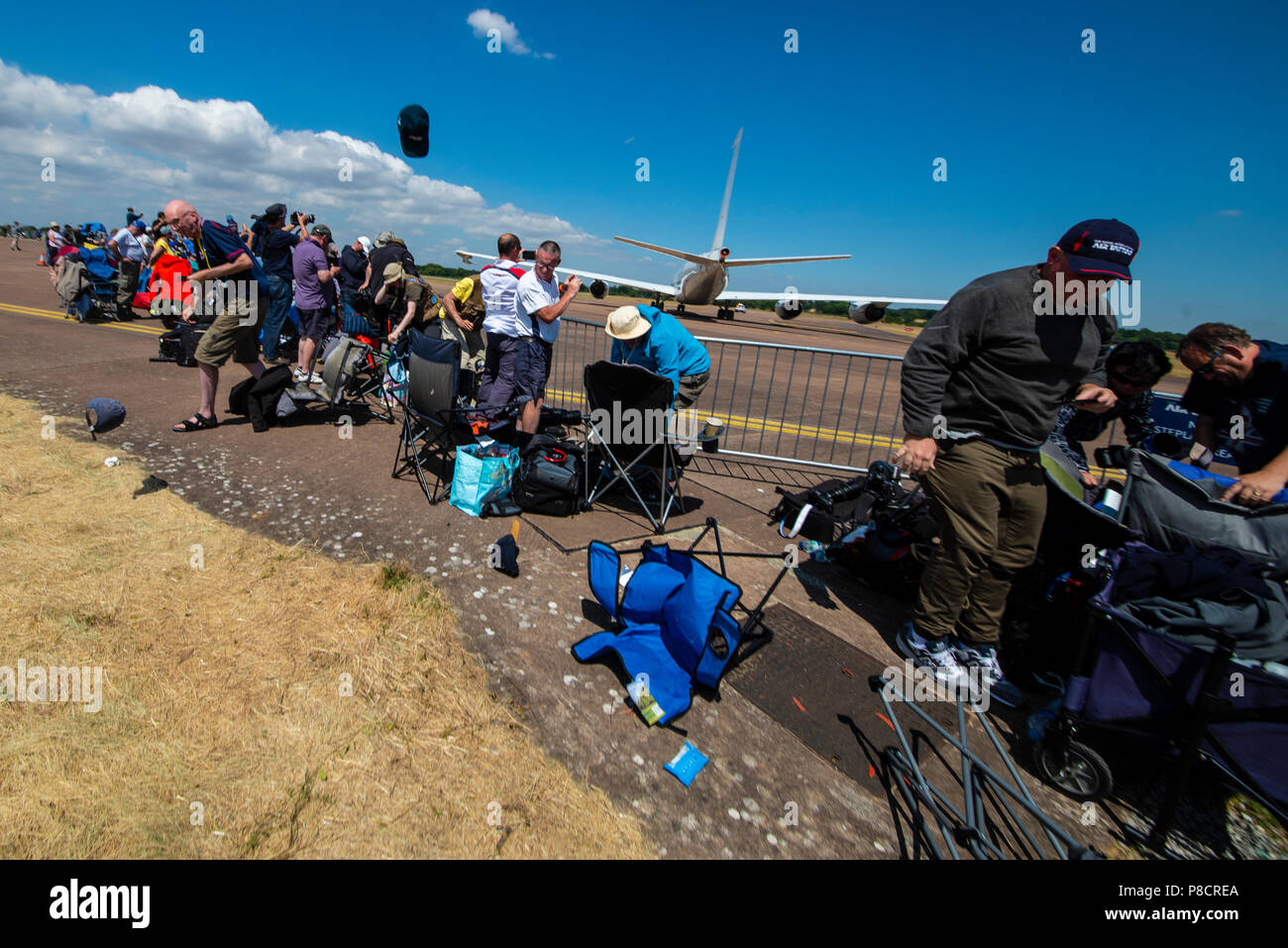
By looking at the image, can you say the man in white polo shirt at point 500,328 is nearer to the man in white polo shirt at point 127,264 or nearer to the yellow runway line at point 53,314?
the yellow runway line at point 53,314

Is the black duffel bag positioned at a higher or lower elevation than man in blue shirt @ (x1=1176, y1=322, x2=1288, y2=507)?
lower

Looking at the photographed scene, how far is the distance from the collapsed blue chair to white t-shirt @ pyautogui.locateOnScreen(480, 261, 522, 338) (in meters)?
3.14

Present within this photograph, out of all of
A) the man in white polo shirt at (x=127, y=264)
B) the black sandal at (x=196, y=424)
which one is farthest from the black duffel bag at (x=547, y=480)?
the man in white polo shirt at (x=127, y=264)

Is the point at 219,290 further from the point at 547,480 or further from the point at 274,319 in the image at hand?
Answer: the point at 274,319

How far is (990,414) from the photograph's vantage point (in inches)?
108

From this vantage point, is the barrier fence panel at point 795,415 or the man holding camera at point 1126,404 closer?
the man holding camera at point 1126,404

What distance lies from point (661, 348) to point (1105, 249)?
2.88 meters

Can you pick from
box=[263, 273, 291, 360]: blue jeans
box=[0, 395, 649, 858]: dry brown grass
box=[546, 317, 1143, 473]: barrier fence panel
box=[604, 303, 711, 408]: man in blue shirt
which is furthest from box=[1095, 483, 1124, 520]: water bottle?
box=[263, 273, 291, 360]: blue jeans

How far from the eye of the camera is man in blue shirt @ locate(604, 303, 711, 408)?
4461mm

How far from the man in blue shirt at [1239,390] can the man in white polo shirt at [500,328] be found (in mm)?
5196

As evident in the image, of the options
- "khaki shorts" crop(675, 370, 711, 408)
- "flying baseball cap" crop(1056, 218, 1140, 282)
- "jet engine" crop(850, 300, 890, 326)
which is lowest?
"khaki shorts" crop(675, 370, 711, 408)

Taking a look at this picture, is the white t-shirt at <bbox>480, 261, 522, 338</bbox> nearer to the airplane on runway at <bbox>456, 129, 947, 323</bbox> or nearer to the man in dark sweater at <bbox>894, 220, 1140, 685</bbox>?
the man in dark sweater at <bbox>894, 220, 1140, 685</bbox>

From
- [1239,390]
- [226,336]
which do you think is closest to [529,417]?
[226,336]

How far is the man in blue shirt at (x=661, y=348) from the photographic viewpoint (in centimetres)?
446
